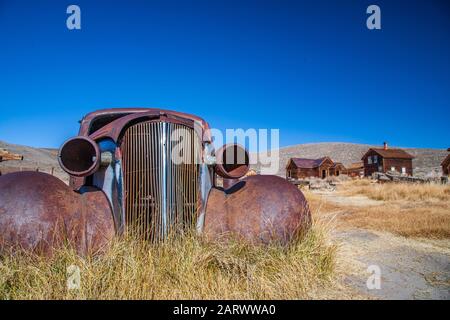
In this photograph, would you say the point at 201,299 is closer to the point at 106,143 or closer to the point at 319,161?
the point at 106,143

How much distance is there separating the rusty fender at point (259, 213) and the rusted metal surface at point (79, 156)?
1.34 m

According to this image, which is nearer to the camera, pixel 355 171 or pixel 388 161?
pixel 388 161

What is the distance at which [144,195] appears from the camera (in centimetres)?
336

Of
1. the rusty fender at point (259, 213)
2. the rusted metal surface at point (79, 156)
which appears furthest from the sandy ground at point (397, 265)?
the rusted metal surface at point (79, 156)

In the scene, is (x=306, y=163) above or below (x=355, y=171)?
above

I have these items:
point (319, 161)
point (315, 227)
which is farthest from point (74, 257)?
point (319, 161)

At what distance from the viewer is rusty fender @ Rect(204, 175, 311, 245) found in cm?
335

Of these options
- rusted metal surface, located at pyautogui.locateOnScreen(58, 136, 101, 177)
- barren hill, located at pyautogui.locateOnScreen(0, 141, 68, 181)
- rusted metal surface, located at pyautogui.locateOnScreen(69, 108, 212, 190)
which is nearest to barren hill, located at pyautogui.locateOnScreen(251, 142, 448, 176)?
barren hill, located at pyautogui.locateOnScreen(0, 141, 68, 181)

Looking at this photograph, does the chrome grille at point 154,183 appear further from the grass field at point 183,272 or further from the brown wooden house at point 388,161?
the brown wooden house at point 388,161

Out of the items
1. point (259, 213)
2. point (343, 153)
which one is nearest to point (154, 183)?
point (259, 213)

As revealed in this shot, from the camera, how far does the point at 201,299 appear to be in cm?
246

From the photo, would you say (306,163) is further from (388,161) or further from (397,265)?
(397,265)

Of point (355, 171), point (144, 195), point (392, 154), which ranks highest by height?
point (392, 154)

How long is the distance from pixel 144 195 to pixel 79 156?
775 mm
